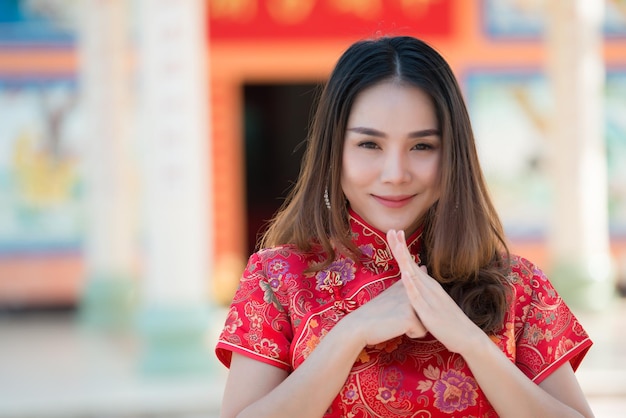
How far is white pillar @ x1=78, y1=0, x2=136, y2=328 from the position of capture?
713 cm

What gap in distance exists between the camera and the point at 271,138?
943 centimetres

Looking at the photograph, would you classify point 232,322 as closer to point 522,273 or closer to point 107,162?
point 522,273

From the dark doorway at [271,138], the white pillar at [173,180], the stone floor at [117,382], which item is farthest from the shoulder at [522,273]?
the dark doorway at [271,138]

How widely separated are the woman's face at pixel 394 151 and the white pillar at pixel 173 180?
387 cm

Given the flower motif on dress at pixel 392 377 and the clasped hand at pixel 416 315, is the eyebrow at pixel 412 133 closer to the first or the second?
the clasped hand at pixel 416 315

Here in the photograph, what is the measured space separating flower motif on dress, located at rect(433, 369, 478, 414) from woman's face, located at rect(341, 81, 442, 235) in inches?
9.5

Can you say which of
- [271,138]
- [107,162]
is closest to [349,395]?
[107,162]

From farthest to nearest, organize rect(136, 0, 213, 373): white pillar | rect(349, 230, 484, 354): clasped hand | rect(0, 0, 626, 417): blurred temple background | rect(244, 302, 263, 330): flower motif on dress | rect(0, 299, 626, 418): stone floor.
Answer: rect(0, 0, 626, 417): blurred temple background → rect(136, 0, 213, 373): white pillar → rect(0, 299, 626, 418): stone floor → rect(244, 302, 263, 330): flower motif on dress → rect(349, 230, 484, 354): clasped hand

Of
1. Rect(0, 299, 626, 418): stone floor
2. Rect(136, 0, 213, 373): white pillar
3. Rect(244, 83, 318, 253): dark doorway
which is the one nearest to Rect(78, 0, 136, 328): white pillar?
Rect(0, 299, 626, 418): stone floor

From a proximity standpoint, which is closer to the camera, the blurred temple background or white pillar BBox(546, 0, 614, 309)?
white pillar BBox(546, 0, 614, 309)

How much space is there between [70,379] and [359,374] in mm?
4285

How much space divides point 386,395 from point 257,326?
0.21 meters

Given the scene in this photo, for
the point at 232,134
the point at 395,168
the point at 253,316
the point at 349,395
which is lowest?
the point at 349,395

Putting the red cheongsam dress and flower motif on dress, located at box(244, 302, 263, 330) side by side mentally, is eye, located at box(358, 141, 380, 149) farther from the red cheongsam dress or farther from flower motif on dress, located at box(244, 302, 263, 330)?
flower motif on dress, located at box(244, 302, 263, 330)
